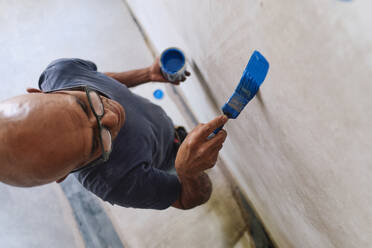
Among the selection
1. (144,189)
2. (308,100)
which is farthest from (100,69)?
(308,100)

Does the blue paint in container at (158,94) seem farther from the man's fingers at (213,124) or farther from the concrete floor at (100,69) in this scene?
the man's fingers at (213,124)

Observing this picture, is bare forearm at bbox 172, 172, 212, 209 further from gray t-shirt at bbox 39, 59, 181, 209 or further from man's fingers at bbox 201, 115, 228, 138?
man's fingers at bbox 201, 115, 228, 138

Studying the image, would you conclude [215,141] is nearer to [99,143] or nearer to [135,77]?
[99,143]

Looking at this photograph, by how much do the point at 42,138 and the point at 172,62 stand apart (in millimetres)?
763

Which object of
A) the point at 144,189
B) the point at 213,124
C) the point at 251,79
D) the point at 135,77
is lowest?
the point at 144,189

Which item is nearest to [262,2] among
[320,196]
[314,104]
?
[314,104]

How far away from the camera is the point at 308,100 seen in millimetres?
500

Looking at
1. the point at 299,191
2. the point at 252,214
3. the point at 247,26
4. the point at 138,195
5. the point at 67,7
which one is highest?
the point at 67,7

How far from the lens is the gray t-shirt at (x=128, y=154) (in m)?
0.90

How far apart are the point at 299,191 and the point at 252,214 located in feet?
3.18

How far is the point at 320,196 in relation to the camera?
636mm

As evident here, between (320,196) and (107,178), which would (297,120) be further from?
(107,178)

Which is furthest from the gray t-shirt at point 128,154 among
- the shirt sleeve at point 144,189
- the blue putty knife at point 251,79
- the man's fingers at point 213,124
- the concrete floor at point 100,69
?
the concrete floor at point 100,69

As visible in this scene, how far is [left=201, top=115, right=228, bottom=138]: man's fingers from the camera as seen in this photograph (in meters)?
0.81
